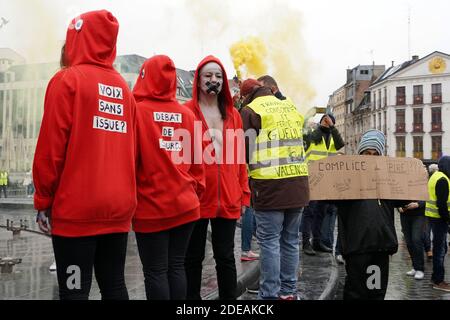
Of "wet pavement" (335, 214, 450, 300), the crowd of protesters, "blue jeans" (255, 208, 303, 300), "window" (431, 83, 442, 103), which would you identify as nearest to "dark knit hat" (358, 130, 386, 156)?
the crowd of protesters

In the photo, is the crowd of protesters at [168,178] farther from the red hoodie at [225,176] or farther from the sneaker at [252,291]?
the sneaker at [252,291]

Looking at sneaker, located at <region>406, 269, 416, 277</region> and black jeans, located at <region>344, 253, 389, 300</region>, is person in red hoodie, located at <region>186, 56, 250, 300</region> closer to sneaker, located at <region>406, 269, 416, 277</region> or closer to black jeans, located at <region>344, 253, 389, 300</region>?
black jeans, located at <region>344, 253, 389, 300</region>

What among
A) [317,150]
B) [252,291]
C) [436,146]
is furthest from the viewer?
[436,146]

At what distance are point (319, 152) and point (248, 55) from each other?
7.91m

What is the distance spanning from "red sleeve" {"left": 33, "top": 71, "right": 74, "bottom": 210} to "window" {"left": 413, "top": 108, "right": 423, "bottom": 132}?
222 feet

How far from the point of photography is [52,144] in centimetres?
245

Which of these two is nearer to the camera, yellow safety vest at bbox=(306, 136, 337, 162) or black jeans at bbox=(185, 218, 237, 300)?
black jeans at bbox=(185, 218, 237, 300)

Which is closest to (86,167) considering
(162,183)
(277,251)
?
(162,183)

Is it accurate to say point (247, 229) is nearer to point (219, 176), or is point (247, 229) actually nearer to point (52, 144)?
point (219, 176)

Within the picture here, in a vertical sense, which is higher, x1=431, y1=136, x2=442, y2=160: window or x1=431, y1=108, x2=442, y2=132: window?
x1=431, y1=108, x2=442, y2=132: window

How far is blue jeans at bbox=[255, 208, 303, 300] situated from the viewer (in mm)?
3916

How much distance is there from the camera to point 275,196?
156 inches

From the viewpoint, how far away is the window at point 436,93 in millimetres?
64000
